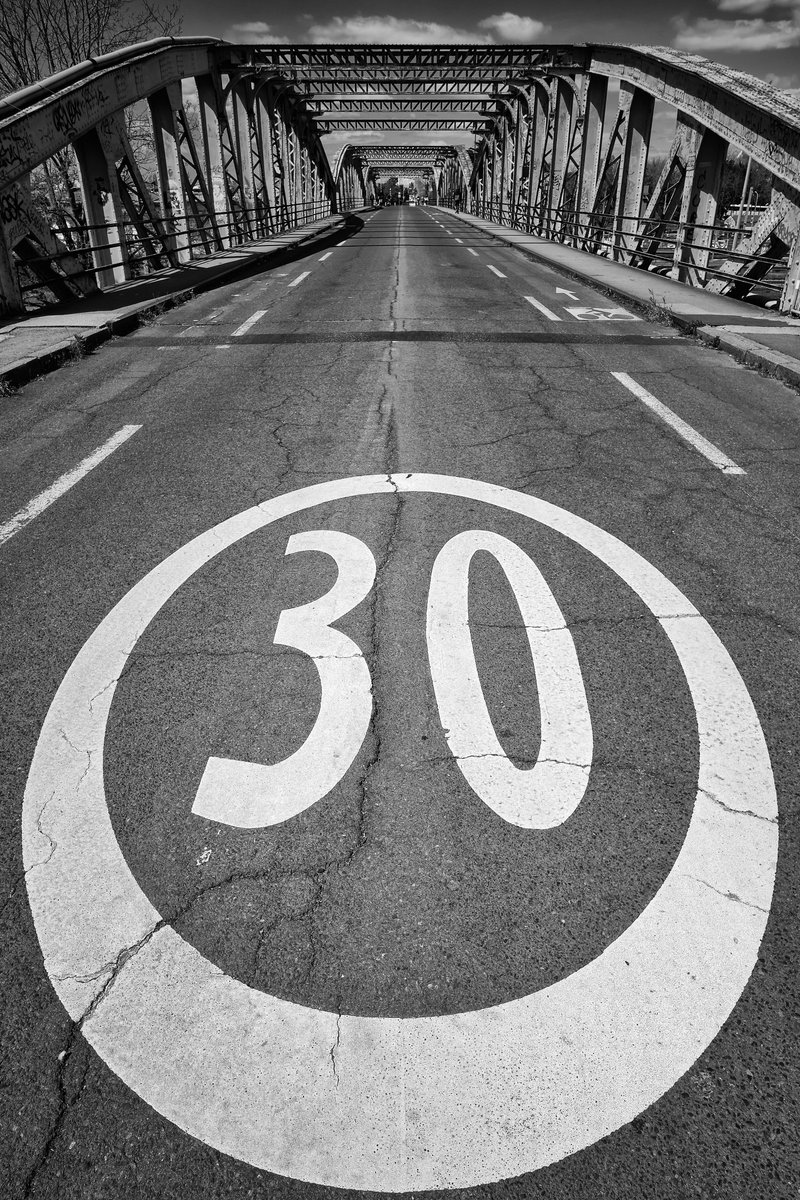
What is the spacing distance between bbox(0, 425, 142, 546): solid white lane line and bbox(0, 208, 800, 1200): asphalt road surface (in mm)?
56

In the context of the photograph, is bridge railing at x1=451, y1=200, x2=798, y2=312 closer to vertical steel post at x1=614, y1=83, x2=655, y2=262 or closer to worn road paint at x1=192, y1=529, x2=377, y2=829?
vertical steel post at x1=614, y1=83, x2=655, y2=262

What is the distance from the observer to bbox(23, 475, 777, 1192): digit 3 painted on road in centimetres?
167

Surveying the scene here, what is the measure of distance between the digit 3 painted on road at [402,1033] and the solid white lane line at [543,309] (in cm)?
1057

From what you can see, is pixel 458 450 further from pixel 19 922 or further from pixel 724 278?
pixel 724 278

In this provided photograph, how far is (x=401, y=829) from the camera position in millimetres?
2451

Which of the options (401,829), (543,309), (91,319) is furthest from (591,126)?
(401,829)

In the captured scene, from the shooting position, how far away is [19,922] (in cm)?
216

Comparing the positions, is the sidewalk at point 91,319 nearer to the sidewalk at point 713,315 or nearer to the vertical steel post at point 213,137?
the vertical steel post at point 213,137

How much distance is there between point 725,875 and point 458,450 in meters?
4.11

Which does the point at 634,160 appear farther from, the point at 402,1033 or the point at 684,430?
the point at 402,1033

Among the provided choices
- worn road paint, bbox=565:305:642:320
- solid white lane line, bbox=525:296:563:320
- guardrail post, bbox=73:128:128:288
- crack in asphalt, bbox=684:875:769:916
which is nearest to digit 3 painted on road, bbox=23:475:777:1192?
crack in asphalt, bbox=684:875:769:916

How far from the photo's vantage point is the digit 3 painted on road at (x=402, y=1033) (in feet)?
5.49

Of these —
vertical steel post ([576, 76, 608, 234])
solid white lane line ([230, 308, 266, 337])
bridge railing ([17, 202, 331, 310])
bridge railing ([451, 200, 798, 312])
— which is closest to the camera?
solid white lane line ([230, 308, 266, 337])

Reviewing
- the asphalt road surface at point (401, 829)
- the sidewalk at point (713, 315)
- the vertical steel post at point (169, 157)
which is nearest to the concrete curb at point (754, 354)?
the sidewalk at point (713, 315)
